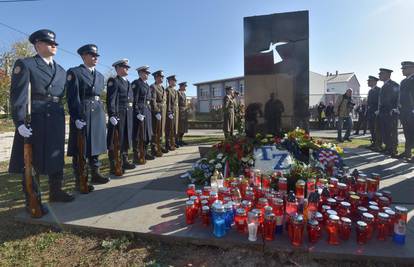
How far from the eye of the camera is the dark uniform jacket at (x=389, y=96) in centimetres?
700

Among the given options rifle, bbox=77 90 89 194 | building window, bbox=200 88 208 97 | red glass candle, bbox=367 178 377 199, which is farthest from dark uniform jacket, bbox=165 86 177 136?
building window, bbox=200 88 208 97

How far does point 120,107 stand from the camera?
5.09 m

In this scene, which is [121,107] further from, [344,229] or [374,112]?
[374,112]

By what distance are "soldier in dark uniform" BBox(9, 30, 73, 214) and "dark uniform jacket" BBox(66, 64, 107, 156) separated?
0.33 metres

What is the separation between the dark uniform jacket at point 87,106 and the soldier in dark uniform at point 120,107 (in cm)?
43

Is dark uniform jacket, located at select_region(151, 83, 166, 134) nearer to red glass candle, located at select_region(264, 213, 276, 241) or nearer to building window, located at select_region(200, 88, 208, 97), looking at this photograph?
red glass candle, located at select_region(264, 213, 276, 241)

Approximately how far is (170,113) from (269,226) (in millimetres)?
Answer: 5625

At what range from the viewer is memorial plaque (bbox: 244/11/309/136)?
195 inches

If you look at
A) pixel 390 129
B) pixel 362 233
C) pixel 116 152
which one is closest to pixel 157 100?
pixel 116 152

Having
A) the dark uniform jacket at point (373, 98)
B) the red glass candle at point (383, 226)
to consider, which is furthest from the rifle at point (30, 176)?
the dark uniform jacket at point (373, 98)

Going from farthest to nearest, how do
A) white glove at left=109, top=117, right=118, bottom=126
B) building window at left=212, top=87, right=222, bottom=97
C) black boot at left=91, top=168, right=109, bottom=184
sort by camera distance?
building window at left=212, top=87, right=222, bottom=97
white glove at left=109, top=117, right=118, bottom=126
black boot at left=91, top=168, right=109, bottom=184

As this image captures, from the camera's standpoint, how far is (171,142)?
27.5ft

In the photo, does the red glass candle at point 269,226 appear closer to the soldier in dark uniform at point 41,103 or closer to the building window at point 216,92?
the soldier in dark uniform at point 41,103

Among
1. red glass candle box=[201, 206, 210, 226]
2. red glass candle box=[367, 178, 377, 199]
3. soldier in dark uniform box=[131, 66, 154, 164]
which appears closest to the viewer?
red glass candle box=[201, 206, 210, 226]
